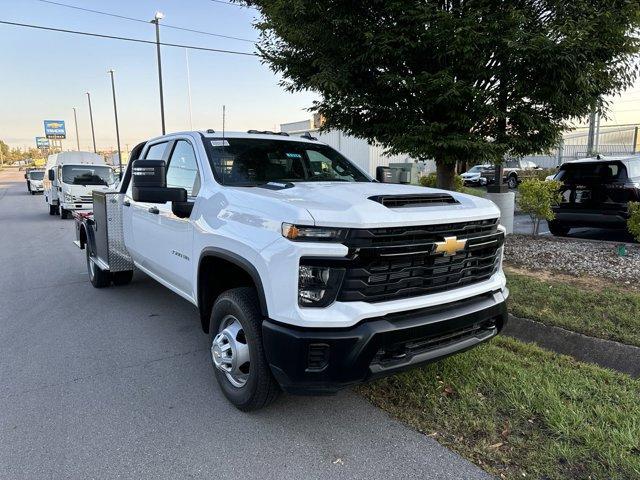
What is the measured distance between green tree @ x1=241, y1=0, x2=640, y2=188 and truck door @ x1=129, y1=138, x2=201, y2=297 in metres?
2.68

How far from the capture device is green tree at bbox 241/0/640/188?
5699 millimetres

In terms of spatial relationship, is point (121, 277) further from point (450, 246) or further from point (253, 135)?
point (450, 246)

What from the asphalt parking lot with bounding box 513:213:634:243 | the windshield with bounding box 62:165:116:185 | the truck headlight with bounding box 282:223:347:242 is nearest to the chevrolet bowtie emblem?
the truck headlight with bounding box 282:223:347:242

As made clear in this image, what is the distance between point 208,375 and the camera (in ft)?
12.9

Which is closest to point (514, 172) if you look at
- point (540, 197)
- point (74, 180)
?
point (540, 197)

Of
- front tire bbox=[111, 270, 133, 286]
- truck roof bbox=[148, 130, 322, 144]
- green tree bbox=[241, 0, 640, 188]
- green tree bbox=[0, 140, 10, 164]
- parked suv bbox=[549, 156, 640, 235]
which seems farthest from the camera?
green tree bbox=[0, 140, 10, 164]

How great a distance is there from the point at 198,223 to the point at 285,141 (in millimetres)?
1426

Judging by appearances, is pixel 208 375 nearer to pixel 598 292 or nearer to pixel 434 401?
pixel 434 401

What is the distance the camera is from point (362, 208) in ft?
8.82

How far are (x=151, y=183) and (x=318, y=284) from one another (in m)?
1.72

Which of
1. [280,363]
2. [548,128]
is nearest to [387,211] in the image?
[280,363]

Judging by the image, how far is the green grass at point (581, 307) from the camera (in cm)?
431

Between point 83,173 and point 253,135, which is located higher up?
point 253,135

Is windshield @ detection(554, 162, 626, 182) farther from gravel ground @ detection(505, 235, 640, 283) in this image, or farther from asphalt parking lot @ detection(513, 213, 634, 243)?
gravel ground @ detection(505, 235, 640, 283)
